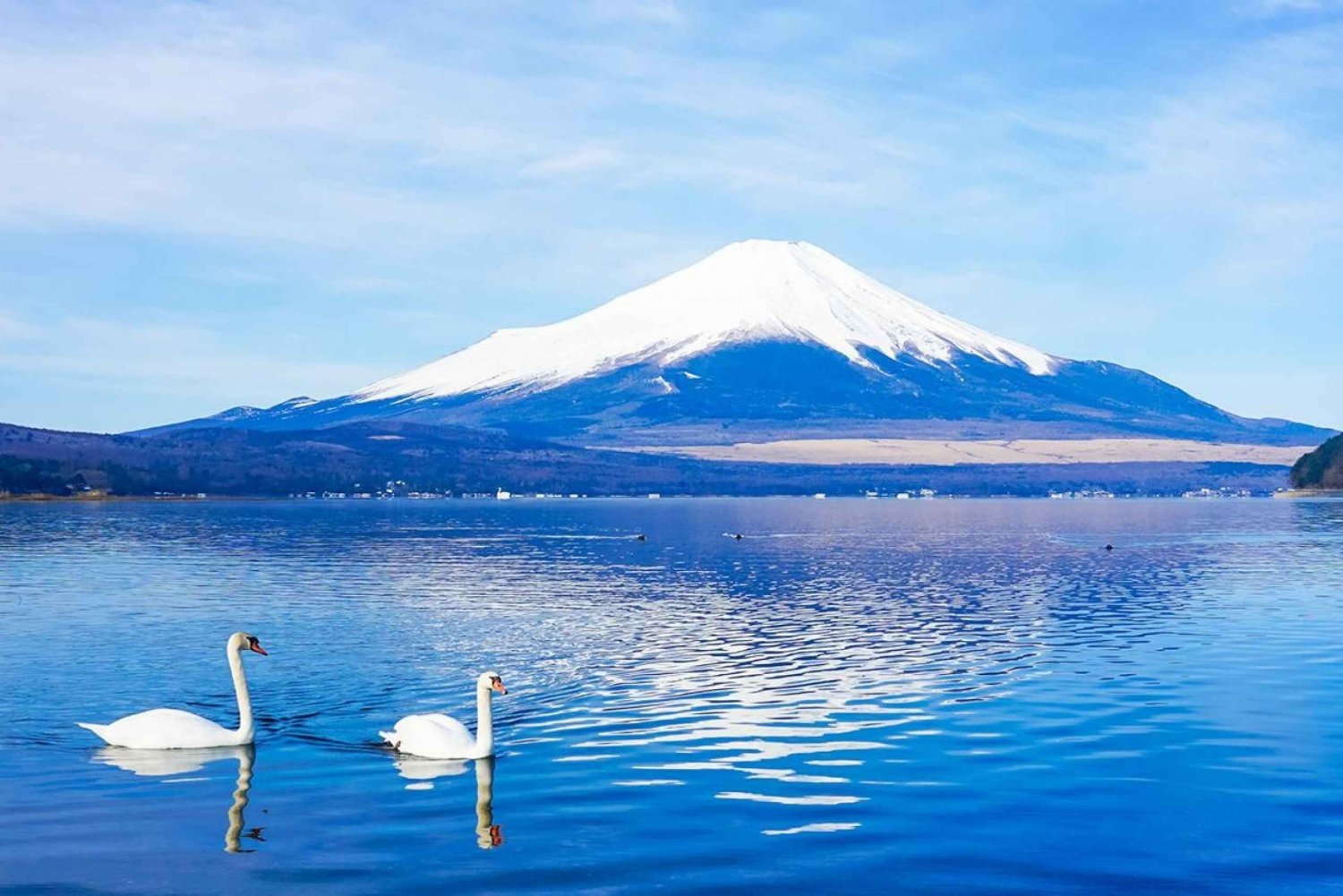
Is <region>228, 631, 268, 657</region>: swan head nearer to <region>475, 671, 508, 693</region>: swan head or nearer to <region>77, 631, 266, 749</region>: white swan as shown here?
<region>77, 631, 266, 749</region>: white swan

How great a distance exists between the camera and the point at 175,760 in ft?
90.0

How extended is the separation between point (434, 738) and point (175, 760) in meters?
4.61

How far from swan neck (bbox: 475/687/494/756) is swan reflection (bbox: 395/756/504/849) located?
16 cm

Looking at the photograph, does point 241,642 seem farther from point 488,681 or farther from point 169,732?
point 488,681

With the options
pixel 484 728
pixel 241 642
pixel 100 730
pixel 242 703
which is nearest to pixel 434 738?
pixel 484 728

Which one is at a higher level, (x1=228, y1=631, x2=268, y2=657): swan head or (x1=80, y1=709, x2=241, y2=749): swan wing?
(x1=228, y1=631, x2=268, y2=657): swan head

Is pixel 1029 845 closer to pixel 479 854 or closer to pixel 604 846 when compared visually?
pixel 604 846

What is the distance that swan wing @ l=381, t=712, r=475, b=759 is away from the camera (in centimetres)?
2720

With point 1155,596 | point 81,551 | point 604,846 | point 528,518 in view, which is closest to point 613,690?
point 604,846

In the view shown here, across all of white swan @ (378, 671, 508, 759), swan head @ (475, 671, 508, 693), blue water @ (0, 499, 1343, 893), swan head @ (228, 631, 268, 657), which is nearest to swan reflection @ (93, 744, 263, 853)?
blue water @ (0, 499, 1343, 893)

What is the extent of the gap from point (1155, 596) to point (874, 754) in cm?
3786

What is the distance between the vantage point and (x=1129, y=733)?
29828 mm

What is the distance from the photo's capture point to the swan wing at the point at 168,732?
27.9 metres

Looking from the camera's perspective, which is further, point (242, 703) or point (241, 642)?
point (241, 642)
